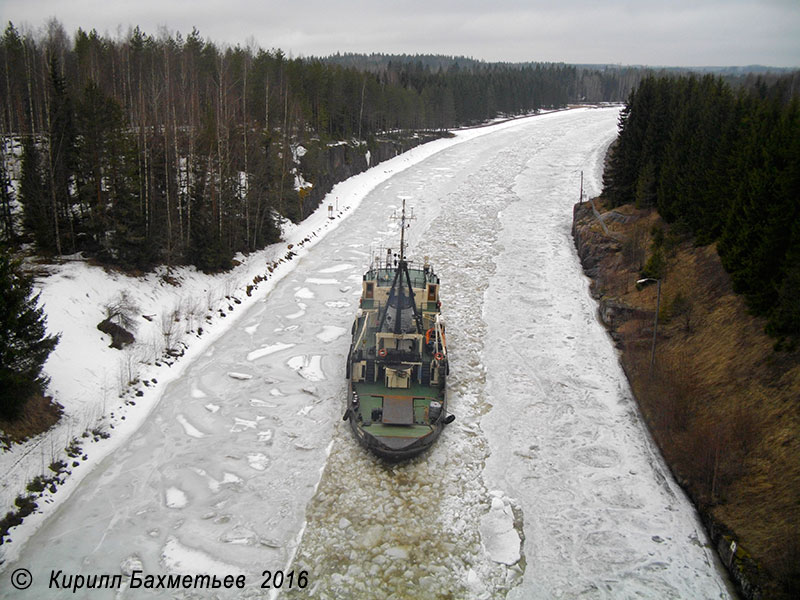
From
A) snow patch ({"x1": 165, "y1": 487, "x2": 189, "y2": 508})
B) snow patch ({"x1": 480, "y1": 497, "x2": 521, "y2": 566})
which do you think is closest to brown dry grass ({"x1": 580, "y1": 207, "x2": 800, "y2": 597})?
snow patch ({"x1": 480, "y1": 497, "x2": 521, "y2": 566})

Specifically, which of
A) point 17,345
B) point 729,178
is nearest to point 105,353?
point 17,345

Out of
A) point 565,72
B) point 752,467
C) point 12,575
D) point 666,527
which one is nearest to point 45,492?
point 12,575

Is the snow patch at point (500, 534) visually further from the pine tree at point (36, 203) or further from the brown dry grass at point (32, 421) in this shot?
the pine tree at point (36, 203)

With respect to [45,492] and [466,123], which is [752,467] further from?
[466,123]

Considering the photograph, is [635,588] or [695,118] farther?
[695,118]

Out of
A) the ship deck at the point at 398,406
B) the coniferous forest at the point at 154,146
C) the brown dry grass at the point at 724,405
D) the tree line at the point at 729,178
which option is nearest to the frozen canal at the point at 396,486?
the brown dry grass at the point at 724,405
